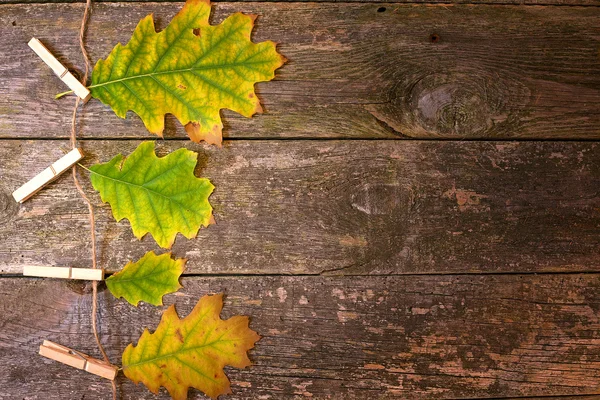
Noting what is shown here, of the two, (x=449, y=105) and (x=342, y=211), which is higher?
(x=449, y=105)

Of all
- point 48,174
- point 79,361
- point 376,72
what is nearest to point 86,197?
point 48,174

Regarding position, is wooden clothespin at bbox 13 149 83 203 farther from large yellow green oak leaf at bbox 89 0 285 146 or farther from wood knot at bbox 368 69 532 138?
wood knot at bbox 368 69 532 138

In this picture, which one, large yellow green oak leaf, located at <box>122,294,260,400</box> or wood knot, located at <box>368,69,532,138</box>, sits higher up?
wood knot, located at <box>368,69,532,138</box>

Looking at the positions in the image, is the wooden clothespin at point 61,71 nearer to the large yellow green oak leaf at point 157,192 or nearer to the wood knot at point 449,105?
the large yellow green oak leaf at point 157,192

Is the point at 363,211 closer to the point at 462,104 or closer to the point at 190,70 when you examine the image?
the point at 462,104

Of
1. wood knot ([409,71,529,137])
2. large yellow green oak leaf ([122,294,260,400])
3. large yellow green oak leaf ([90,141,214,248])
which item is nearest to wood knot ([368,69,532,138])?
wood knot ([409,71,529,137])

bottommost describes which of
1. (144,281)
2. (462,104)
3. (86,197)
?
(144,281)
